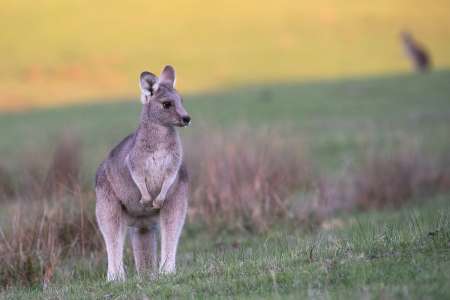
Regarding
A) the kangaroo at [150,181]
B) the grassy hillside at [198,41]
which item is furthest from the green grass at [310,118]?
the grassy hillside at [198,41]

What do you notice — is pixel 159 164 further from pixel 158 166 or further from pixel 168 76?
pixel 168 76

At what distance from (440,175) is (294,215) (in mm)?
5220

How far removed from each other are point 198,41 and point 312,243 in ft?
150

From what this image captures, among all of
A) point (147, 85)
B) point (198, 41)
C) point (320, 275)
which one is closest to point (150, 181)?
point (147, 85)

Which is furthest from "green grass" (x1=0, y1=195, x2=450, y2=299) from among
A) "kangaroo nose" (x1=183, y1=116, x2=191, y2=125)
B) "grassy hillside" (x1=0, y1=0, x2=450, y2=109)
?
"grassy hillside" (x1=0, y1=0, x2=450, y2=109)

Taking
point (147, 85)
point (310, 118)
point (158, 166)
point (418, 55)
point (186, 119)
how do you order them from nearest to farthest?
point (186, 119) < point (158, 166) < point (147, 85) < point (310, 118) < point (418, 55)

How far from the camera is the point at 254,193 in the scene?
38.5 ft

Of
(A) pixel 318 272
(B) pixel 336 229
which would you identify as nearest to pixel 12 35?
(B) pixel 336 229

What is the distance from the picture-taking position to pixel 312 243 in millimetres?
7887

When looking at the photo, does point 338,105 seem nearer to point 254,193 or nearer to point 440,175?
point 440,175

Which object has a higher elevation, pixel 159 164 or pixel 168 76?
pixel 168 76

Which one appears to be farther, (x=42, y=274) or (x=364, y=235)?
(x=42, y=274)

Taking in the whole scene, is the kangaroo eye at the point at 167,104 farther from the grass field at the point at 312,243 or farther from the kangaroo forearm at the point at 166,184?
the grass field at the point at 312,243

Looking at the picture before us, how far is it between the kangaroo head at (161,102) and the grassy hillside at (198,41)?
34225mm
